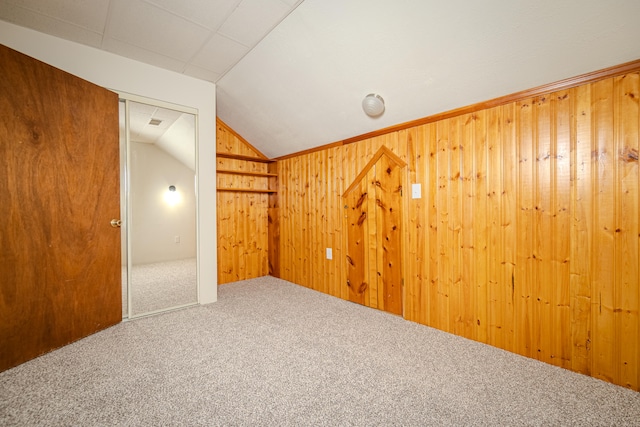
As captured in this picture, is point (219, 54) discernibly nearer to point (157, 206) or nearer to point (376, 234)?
Result: point (157, 206)

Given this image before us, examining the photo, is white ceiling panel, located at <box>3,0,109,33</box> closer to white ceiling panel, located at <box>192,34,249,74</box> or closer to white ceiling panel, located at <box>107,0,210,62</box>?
Result: white ceiling panel, located at <box>107,0,210,62</box>

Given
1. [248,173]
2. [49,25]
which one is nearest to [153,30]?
[49,25]

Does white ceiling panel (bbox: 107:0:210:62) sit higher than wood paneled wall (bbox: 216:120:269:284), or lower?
higher

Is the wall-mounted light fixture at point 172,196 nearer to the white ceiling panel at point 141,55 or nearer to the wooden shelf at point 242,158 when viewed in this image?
the wooden shelf at point 242,158

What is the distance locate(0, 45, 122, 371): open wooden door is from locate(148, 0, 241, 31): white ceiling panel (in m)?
1.05

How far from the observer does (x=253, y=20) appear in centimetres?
216

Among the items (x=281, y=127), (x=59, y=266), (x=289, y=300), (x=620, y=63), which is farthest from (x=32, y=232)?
(x=620, y=63)

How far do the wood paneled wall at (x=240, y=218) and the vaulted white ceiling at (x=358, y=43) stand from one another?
3.92 feet

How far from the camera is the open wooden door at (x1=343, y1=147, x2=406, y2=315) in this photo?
2.67 meters

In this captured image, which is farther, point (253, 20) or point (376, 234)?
point (376, 234)

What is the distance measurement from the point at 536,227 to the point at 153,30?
3451 millimetres

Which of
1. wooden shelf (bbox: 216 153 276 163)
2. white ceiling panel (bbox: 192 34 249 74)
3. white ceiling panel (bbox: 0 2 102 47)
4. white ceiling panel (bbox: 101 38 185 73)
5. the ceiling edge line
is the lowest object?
the ceiling edge line

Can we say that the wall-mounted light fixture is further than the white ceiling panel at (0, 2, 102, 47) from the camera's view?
Yes

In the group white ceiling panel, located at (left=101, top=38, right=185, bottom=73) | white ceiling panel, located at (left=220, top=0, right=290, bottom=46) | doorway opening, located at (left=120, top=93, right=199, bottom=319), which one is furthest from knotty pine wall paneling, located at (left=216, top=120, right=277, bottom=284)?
white ceiling panel, located at (left=220, top=0, right=290, bottom=46)
